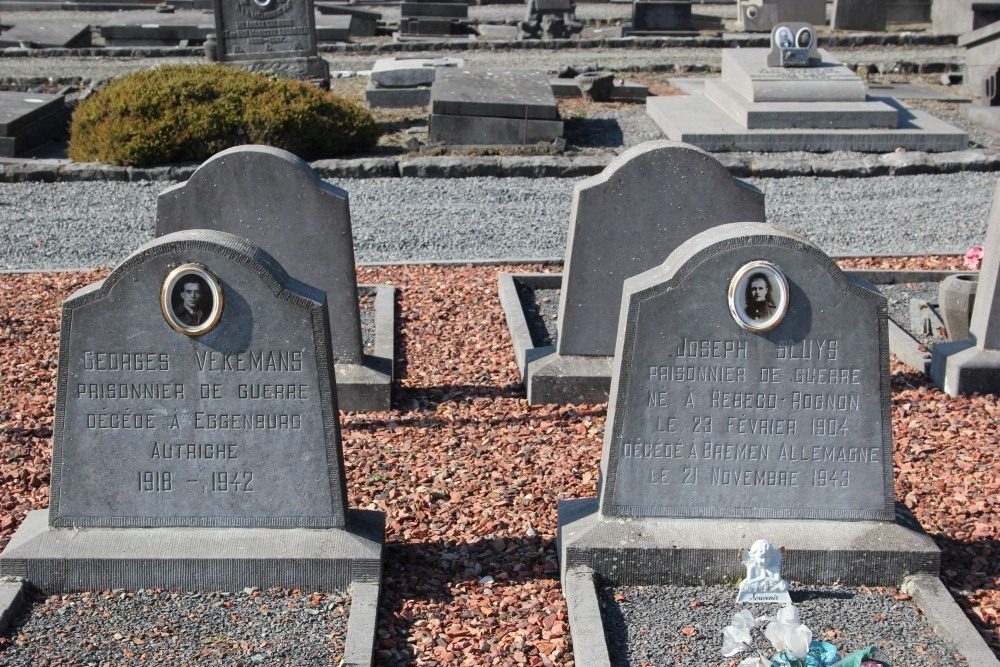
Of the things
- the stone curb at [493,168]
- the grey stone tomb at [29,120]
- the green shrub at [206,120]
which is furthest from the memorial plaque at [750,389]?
the grey stone tomb at [29,120]

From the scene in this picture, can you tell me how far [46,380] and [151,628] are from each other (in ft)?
10.9

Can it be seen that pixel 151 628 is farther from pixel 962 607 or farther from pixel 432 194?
pixel 432 194

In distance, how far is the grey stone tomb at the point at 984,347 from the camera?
23.9ft

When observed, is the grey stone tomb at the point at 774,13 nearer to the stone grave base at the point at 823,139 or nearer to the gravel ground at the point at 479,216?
the stone grave base at the point at 823,139

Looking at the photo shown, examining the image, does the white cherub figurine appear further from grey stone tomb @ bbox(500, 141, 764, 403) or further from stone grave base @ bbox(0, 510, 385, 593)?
grey stone tomb @ bbox(500, 141, 764, 403)

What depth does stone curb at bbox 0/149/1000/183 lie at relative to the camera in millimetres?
13477

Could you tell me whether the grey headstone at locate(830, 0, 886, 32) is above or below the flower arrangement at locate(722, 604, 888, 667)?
above

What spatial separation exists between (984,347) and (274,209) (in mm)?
4489

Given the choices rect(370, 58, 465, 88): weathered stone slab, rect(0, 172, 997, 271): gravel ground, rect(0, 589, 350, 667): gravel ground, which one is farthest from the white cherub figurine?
rect(370, 58, 465, 88): weathered stone slab

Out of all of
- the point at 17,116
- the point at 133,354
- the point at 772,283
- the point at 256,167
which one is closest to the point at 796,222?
the point at 256,167

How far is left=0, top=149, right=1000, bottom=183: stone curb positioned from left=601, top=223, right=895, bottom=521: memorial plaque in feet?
28.0

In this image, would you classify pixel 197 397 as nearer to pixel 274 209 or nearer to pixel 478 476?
pixel 478 476

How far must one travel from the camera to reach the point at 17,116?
15109mm

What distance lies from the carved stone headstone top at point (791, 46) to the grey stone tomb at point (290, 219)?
10.1 meters
